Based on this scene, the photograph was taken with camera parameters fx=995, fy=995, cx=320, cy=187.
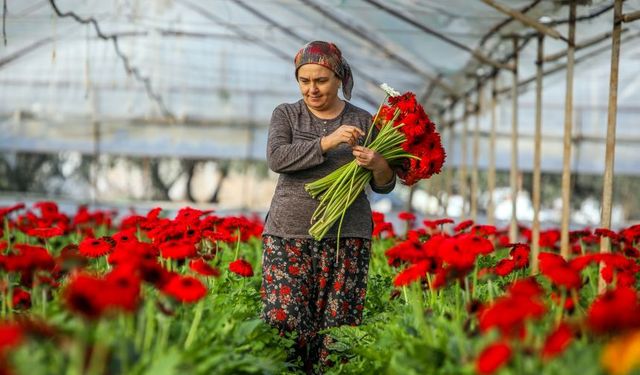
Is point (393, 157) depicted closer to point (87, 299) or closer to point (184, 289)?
point (184, 289)

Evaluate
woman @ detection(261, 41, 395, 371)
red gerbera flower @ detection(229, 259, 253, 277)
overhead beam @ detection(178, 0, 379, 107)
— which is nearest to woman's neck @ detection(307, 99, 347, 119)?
woman @ detection(261, 41, 395, 371)

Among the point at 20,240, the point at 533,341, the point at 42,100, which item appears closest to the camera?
the point at 533,341

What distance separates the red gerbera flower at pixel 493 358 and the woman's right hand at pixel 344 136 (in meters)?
1.70

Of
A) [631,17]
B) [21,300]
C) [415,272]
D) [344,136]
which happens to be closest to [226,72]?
[631,17]

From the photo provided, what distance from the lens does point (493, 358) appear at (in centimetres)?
202

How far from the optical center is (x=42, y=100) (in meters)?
20.7

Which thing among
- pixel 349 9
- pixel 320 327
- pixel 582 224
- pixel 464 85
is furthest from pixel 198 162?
pixel 320 327

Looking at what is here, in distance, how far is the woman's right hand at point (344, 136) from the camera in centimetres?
370

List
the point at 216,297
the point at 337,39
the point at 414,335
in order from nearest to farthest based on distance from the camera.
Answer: the point at 414,335 < the point at 216,297 < the point at 337,39

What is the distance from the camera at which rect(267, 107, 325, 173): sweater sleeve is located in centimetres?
392

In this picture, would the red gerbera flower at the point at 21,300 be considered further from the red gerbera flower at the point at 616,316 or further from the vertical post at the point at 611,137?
the vertical post at the point at 611,137

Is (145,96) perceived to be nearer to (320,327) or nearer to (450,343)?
(320,327)

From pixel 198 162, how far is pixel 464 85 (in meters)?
9.36

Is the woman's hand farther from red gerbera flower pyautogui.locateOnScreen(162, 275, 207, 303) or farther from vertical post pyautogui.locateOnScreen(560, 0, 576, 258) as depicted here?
vertical post pyautogui.locateOnScreen(560, 0, 576, 258)
